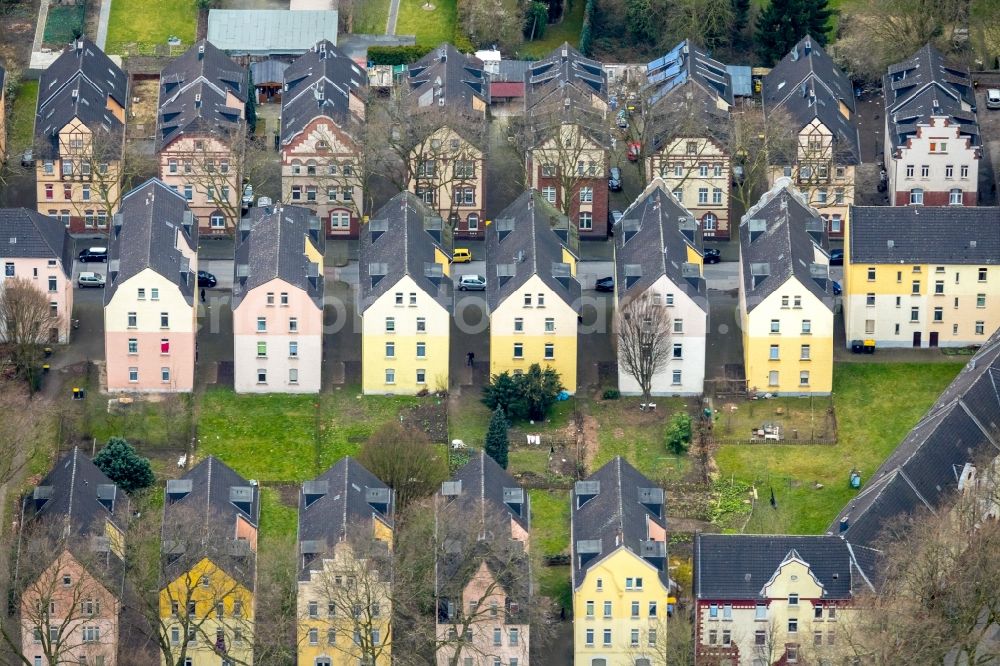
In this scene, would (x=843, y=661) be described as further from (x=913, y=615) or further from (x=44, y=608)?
(x=44, y=608)

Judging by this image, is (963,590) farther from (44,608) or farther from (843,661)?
(44,608)

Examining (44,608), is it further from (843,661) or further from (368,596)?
(843,661)

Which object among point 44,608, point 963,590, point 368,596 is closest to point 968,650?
point 963,590

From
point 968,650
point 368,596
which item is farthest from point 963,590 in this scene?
point 368,596

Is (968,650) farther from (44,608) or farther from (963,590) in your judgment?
(44,608)

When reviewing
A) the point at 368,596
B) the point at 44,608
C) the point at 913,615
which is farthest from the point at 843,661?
the point at 44,608

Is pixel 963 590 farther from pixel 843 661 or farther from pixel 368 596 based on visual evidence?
pixel 368 596
